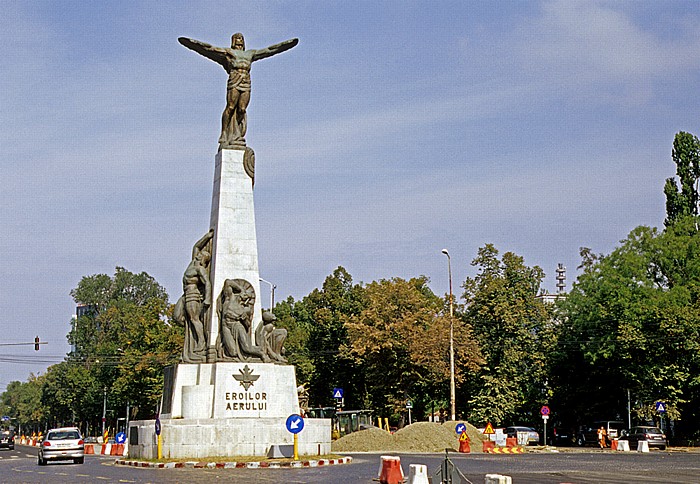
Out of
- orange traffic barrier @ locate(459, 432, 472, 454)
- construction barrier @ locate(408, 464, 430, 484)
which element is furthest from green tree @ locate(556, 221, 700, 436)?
construction barrier @ locate(408, 464, 430, 484)

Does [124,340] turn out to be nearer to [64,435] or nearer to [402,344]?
[402,344]

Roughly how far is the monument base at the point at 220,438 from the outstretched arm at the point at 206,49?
14.0 meters

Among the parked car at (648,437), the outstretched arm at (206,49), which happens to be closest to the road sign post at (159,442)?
the outstretched arm at (206,49)

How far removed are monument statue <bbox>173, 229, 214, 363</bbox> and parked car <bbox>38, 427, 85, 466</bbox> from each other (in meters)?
5.40

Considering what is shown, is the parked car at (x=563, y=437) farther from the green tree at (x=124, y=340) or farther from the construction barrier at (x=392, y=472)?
the construction barrier at (x=392, y=472)

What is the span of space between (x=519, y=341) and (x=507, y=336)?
81 centimetres

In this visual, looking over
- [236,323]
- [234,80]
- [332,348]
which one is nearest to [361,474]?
[236,323]

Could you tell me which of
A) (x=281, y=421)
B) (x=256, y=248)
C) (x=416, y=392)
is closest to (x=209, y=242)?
(x=256, y=248)

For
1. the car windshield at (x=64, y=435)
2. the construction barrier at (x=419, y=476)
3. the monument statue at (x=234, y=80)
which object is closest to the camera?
the construction barrier at (x=419, y=476)

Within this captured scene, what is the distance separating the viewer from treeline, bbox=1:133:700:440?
183 feet

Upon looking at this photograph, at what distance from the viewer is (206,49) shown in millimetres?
38094

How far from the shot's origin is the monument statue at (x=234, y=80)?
38.1m

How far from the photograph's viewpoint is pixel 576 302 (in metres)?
65.1

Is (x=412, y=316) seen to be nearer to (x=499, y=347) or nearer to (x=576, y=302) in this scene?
(x=499, y=347)
